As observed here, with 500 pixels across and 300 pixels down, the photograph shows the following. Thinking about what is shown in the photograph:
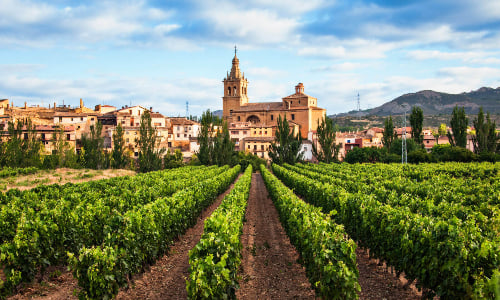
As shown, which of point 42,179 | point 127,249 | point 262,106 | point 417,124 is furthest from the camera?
point 262,106

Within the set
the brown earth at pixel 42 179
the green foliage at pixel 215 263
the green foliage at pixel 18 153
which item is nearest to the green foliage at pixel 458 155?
the brown earth at pixel 42 179

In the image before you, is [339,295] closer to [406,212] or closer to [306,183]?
[406,212]

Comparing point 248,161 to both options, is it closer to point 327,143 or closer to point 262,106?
point 327,143

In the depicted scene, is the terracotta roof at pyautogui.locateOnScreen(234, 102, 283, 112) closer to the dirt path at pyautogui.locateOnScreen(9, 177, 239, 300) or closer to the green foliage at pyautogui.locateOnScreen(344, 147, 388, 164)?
the green foliage at pyautogui.locateOnScreen(344, 147, 388, 164)

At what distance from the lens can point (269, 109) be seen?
98062 millimetres

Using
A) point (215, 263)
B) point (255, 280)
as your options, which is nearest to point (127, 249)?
point (215, 263)

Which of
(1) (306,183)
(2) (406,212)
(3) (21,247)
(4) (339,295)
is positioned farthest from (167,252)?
(1) (306,183)

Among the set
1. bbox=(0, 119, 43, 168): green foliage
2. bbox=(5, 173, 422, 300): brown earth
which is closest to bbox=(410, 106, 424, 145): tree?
bbox=(5, 173, 422, 300): brown earth

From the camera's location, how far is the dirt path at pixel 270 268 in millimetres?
9305

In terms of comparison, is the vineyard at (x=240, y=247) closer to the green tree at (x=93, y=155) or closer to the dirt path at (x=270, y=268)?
the dirt path at (x=270, y=268)

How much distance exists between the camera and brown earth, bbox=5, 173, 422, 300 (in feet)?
29.8

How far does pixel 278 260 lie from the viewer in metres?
11.9

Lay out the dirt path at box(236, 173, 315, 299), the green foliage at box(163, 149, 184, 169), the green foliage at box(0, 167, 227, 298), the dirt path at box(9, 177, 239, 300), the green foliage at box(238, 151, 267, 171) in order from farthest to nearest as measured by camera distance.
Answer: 1. the green foliage at box(238, 151, 267, 171)
2. the green foliage at box(163, 149, 184, 169)
3. the dirt path at box(236, 173, 315, 299)
4. the dirt path at box(9, 177, 239, 300)
5. the green foliage at box(0, 167, 227, 298)

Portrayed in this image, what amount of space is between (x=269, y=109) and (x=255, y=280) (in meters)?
89.3
